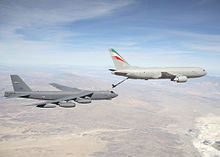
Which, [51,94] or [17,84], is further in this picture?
[51,94]

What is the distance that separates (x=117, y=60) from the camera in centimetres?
→ 4588

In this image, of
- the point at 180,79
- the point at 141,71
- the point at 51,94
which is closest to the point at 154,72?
the point at 141,71

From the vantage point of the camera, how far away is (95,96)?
178 ft

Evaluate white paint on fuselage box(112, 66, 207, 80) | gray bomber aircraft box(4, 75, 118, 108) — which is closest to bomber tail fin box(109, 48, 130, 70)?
white paint on fuselage box(112, 66, 207, 80)

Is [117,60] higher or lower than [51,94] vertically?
higher

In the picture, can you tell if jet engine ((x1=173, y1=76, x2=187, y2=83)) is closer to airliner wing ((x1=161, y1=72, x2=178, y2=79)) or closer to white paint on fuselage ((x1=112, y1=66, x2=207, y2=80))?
airliner wing ((x1=161, y1=72, x2=178, y2=79))

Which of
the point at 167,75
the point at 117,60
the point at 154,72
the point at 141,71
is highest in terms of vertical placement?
the point at 117,60

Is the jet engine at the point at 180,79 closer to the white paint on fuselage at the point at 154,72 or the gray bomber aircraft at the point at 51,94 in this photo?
the white paint on fuselage at the point at 154,72

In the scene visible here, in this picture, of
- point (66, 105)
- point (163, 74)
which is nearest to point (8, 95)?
point (66, 105)

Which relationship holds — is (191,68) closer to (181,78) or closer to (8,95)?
(181,78)

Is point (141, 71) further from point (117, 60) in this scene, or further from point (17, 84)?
point (17, 84)

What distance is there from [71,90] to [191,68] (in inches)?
1568

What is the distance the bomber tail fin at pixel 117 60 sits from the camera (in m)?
45.8

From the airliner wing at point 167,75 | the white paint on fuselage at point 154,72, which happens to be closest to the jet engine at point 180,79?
the airliner wing at point 167,75
